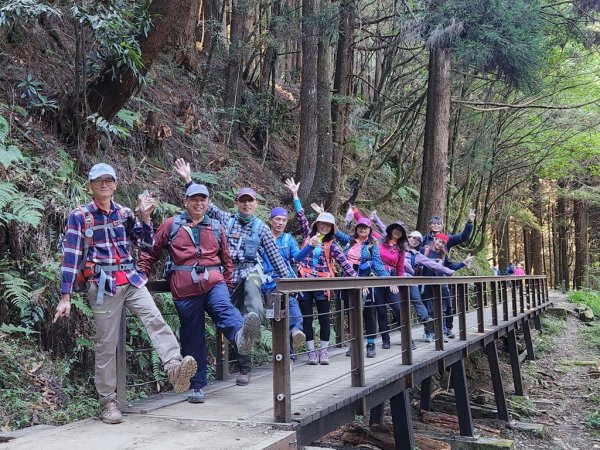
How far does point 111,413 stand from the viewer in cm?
427

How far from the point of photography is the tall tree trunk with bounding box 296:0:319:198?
455 inches

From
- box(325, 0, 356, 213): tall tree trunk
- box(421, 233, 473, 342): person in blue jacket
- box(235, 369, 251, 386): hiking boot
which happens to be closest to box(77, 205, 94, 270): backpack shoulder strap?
box(235, 369, 251, 386): hiking boot

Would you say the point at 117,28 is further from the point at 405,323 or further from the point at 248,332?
the point at 405,323

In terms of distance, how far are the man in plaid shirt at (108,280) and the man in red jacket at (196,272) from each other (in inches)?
17.3

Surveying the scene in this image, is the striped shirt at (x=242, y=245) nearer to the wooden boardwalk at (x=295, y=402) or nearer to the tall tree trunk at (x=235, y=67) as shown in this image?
the wooden boardwalk at (x=295, y=402)

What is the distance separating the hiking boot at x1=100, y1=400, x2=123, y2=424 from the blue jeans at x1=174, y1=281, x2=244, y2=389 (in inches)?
33.7

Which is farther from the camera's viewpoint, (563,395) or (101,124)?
(563,395)

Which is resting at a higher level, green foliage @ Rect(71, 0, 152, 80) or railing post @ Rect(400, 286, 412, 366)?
green foliage @ Rect(71, 0, 152, 80)

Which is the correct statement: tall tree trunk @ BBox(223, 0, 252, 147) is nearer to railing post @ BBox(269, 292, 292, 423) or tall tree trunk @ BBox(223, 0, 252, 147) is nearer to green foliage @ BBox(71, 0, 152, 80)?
green foliage @ BBox(71, 0, 152, 80)

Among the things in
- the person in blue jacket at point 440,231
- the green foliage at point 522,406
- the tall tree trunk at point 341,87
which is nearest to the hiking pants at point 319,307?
the person in blue jacket at point 440,231

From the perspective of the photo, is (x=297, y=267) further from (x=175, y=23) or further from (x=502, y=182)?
(x=502, y=182)

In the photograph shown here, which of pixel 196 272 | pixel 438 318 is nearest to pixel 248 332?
pixel 196 272

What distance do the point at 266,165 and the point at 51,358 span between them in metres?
9.05

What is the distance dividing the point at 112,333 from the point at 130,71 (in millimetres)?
4600
